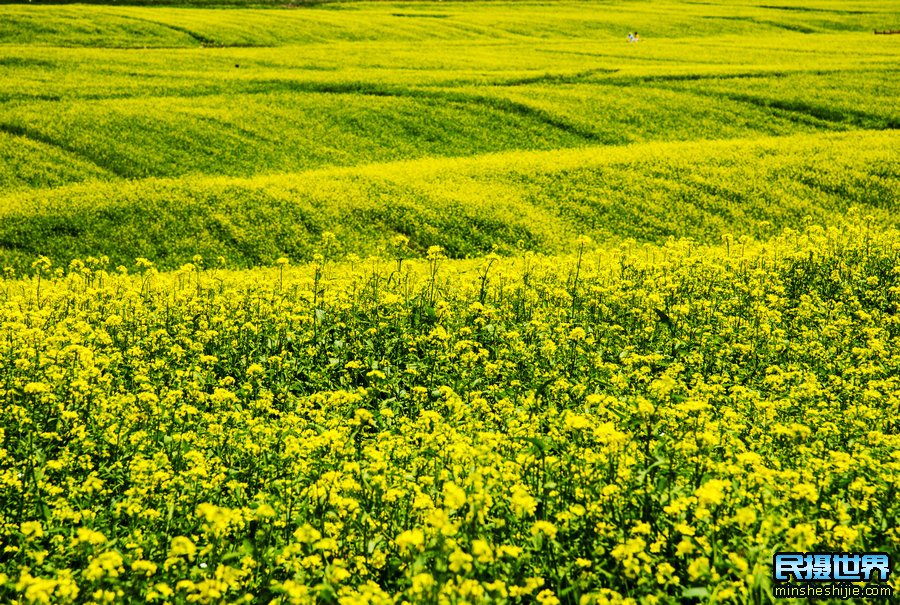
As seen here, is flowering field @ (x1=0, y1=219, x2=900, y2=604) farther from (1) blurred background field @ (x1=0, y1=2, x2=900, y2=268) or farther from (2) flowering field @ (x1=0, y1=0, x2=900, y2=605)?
(1) blurred background field @ (x1=0, y1=2, x2=900, y2=268)

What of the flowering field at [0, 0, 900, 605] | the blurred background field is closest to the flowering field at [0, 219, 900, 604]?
the flowering field at [0, 0, 900, 605]

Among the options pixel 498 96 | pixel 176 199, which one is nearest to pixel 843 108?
pixel 498 96

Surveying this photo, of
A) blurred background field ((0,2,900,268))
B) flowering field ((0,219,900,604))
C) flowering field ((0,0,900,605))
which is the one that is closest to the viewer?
flowering field ((0,219,900,604))

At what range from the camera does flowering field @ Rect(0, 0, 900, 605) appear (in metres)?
5.30

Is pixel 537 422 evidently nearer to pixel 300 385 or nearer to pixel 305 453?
pixel 305 453

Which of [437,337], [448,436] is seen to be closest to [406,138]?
[437,337]

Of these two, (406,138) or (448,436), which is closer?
(448,436)

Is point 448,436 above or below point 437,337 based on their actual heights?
above

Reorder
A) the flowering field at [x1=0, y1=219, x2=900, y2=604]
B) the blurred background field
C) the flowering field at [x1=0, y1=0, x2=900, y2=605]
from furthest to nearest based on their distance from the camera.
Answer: the blurred background field < the flowering field at [x1=0, y1=0, x2=900, y2=605] < the flowering field at [x1=0, y1=219, x2=900, y2=604]

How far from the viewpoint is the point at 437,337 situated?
408 inches

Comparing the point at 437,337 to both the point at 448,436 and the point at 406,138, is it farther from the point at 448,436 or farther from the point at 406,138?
the point at 406,138

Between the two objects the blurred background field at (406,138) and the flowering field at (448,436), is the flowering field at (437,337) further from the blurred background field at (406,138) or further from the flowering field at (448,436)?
the blurred background field at (406,138)

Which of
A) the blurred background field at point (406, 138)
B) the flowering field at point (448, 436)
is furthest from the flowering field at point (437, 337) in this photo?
the blurred background field at point (406, 138)

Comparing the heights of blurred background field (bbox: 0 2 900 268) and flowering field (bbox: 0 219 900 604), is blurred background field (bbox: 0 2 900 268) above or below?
above
